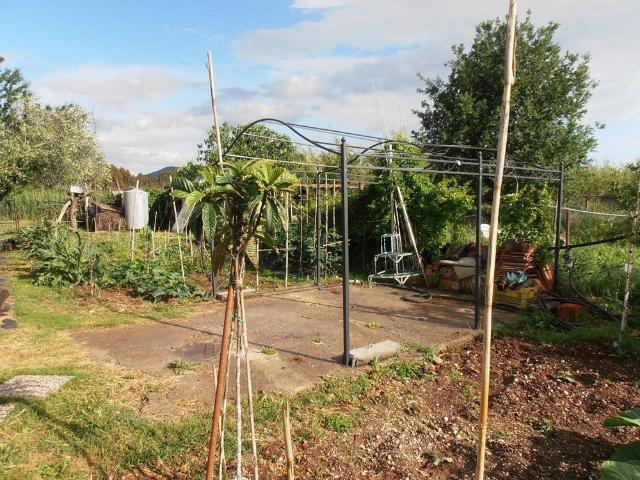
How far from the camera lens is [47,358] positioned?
14.0ft

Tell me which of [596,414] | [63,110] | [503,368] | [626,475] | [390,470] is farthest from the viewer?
[63,110]

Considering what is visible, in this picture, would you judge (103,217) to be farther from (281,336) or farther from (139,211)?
(281,336)

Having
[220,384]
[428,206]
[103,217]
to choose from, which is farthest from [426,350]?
[103,217]

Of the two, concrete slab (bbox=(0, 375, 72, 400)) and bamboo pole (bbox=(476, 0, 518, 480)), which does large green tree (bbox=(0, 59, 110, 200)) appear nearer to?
concrete slab (bbox=(0, 375, 72, 400))

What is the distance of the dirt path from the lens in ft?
12.6

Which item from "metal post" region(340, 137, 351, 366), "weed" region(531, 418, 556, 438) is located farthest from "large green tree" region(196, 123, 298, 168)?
"weed" region(531, 418, 556, 438)

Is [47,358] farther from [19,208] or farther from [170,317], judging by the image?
[19,208]

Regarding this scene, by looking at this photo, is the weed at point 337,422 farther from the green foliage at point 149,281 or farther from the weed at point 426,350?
the green foliage at point 149,281

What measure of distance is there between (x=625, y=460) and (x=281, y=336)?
11.6ft

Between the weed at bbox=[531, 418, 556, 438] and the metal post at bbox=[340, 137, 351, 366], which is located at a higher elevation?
the metal post at bbox=[340, 137, 351, 366]

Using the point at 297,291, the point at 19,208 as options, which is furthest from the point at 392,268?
the point at 19,208

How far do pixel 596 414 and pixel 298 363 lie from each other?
97.7 inches

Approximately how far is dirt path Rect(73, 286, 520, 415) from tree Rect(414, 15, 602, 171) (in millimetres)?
5720

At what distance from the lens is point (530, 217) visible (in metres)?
6.56
